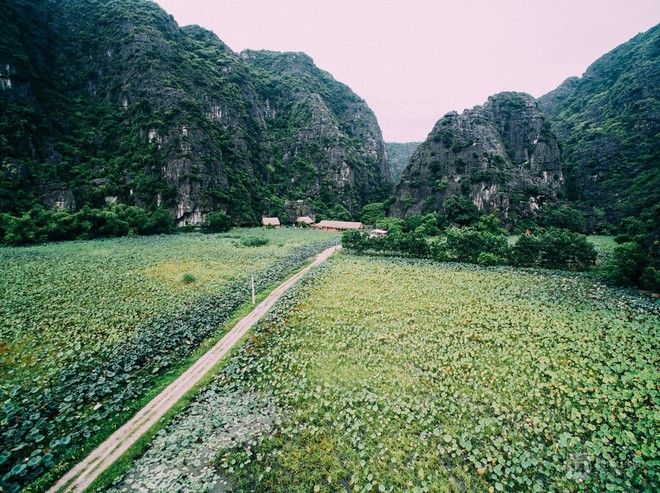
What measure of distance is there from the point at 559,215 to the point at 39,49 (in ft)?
527

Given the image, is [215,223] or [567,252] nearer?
[567,252]

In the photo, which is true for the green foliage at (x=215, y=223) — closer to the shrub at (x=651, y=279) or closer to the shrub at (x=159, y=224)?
the shrub at (x=159, y=224)

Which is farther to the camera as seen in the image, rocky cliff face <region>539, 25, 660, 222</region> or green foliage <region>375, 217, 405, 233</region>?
green foliage <region>375, 217, 405, 233</region>

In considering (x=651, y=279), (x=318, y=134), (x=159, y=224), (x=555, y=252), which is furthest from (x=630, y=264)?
(x=318, y=134)

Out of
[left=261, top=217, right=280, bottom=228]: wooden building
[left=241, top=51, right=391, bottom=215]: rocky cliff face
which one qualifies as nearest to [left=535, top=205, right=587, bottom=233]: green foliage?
[left=241, top=51, right=391, bottom=215]: rocky cliff face

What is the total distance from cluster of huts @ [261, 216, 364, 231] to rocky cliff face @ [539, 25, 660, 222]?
67.1 metres

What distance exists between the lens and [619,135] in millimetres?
82062

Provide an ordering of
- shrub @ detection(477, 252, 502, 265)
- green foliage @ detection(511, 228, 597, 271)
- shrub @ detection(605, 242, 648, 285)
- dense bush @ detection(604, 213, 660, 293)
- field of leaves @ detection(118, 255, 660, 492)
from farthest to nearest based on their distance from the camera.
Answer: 1. shrub @ detection(477, 252, 502, 265)
2. green foliage @ detection(511, 228, 597, 271)
3. shrub @ detection(605, 242, 648, 285)
4. dense bush @ detection(604, 213, 660, 293)
5. field of leaves @ detection(118, 255, 660, 492)

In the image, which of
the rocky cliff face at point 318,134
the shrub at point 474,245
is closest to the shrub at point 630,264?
the shrub at point 474,245

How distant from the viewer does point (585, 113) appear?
10394cm

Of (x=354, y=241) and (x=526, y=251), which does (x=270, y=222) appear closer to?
(x=354, y=241)

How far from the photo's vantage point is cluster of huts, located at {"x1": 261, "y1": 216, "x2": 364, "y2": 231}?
8800cm

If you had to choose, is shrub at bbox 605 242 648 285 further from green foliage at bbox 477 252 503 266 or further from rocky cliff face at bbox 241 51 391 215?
rocky cliff face at bbox 241 51 391 215

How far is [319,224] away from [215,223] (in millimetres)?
34187
